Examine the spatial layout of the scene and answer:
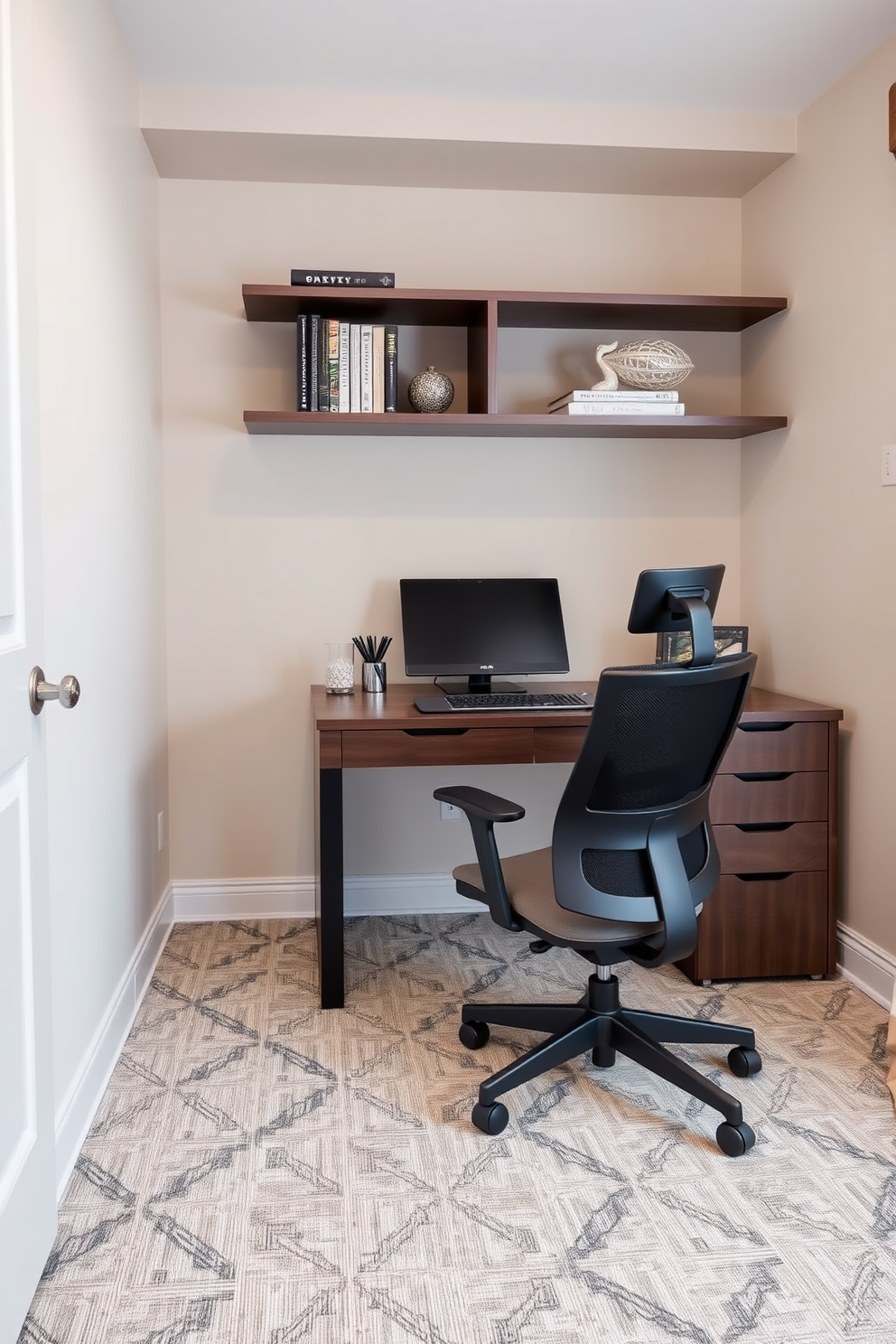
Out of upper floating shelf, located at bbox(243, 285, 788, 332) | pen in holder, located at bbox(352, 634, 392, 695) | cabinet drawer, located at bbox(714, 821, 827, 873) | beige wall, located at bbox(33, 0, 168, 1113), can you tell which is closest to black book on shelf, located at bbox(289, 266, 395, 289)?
upper floating shelf, located at bbox(243, 285, 788, 332)

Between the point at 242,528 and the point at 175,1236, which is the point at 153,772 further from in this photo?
the point at 175,1236

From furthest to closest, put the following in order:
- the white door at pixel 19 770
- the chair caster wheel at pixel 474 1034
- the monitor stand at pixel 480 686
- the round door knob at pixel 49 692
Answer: the monitor stand at pixel 480 686 → the chair caster wheel at pixel 474 1034 → the round door knob at pixel 49 692 → the white door at pixel 19 770

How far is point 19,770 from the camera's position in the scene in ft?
5.10

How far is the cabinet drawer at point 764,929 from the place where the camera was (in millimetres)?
2842

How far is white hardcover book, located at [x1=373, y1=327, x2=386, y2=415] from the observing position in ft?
9.95

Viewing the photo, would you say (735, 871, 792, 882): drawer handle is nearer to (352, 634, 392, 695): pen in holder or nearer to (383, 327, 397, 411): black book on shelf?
(352, 634, 392, 695): pen in holder

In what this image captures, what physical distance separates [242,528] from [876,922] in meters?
2.22

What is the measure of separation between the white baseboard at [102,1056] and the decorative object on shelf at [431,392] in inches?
67.9

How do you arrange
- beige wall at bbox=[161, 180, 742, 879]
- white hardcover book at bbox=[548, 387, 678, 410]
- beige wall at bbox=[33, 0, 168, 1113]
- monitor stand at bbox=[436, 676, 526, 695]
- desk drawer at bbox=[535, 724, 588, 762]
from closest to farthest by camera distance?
beige wall at bbox=[33, 0, 168, 1113] → desk drawer at bbox=[535, 724, 588, 762] → white hardcover book at bbox=[548, 387, 678, 410] → monitor stand at bbox=[436, 676, 526, 695] → beige wall at bbox=[161, 180, 742, 879]

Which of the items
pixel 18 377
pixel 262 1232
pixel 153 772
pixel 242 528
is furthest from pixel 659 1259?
pixel 242 528

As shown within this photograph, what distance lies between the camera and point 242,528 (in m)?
3.34

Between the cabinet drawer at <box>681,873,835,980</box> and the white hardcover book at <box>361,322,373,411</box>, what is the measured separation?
1.71 meters

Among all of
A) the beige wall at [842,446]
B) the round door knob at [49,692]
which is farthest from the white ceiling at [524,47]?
the round door knob at [49,692]

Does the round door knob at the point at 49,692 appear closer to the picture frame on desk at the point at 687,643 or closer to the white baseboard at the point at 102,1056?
the white baseboard at the point at 102,1056
